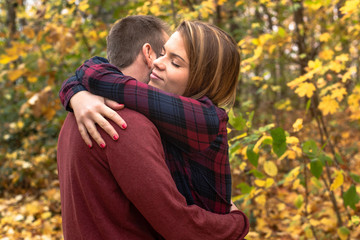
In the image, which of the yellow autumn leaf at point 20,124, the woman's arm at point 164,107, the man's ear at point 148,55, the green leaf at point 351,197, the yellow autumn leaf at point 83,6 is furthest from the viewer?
the yellow autumn leaf at point 20,124

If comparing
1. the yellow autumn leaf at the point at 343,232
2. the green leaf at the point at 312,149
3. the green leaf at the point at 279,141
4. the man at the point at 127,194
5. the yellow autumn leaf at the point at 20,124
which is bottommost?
the yellow autumn leaf at the point at 343,232

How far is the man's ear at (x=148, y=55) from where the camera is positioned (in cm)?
154

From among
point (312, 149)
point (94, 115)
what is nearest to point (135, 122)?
point (94, 115)

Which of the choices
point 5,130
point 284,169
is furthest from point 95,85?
point 5,130

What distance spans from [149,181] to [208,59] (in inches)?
22.2

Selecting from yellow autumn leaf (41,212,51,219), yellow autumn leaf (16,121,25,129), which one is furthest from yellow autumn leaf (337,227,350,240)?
yellow autumn leaf (16,121,25,129)

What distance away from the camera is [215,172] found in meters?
1.38

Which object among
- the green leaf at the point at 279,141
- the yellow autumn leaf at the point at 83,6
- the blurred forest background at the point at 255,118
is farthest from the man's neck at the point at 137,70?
the yellow autumn leaf at the point at 83,6

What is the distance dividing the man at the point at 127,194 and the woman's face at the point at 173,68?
0.31 m

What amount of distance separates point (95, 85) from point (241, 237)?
80cm

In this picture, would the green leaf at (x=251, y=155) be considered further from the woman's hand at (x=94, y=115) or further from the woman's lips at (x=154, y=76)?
the woman's hand at (x=94, y=115)

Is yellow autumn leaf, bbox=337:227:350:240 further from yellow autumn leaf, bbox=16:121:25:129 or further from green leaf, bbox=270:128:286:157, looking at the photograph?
yellow autumn leaf, bbox=16:121:25:129

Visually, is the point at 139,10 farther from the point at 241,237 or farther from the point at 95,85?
the point at 241,237

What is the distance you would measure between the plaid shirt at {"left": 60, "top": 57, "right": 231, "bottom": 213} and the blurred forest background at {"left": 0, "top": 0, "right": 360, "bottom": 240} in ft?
2.32
